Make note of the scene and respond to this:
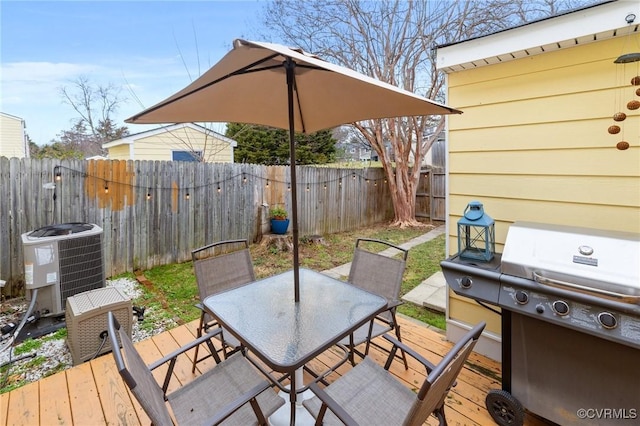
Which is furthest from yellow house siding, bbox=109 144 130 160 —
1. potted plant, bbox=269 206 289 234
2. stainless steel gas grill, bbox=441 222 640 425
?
stainless steel gas grill, bbox=441 222 640 425

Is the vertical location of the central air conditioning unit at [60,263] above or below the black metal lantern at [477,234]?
below

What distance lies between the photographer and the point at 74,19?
7000mm

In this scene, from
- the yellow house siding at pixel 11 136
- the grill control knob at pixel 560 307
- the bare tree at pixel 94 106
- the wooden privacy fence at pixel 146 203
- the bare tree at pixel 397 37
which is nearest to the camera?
the grill control knob at pixel 560 307

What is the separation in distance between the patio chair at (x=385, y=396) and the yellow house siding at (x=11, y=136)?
499 inches

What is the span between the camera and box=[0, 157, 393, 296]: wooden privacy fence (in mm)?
3682

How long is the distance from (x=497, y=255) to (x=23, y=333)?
4.30m

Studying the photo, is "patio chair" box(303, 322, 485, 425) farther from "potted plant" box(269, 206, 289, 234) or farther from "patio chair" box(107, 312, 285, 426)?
"potted plant" box(269, 206, 289, 234)

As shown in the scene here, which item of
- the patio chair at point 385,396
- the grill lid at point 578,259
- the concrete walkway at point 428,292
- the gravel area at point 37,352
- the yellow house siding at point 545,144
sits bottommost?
the gravel area at point 37,352

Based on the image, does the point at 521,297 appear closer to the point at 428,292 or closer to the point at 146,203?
the point at 428,292

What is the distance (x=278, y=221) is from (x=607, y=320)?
5.27 meters

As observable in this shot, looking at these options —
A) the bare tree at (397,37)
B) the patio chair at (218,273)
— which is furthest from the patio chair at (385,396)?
the bare tree at (397,37)

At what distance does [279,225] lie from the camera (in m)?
6.18

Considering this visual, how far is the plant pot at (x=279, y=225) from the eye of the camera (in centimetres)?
618

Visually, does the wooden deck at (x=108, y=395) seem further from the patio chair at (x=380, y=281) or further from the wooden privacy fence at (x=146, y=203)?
the wooden privacy fence at (x=146, y=203)
